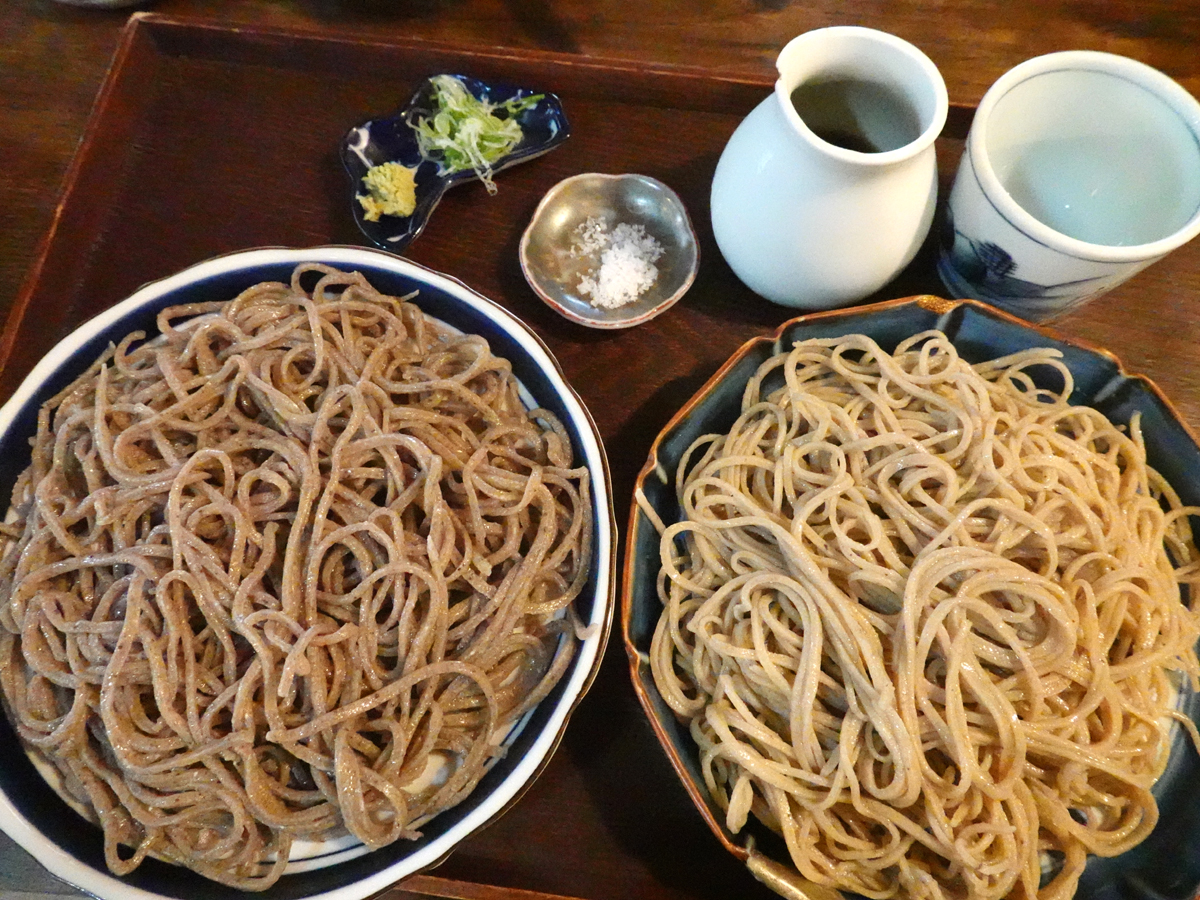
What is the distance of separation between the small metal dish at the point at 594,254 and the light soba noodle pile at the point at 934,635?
45cm

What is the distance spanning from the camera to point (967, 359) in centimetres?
152

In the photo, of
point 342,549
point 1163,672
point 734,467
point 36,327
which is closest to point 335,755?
point 342,549

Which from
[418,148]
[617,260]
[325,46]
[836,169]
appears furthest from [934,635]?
[325,46]

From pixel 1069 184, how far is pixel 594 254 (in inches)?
42.7

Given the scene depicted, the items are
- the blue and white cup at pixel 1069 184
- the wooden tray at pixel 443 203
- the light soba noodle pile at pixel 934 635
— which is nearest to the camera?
the light soba noodle pile at pixel 934 635

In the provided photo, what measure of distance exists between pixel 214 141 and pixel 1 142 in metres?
0.56

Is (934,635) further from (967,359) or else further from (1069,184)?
(1069,184)

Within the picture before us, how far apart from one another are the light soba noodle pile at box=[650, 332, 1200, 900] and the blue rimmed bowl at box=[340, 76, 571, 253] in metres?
0.94

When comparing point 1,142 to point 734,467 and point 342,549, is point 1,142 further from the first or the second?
point 734,467

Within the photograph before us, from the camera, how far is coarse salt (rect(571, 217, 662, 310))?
5.54 ft

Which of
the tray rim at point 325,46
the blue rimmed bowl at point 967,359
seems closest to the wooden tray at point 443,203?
the tray rim at point 325,46

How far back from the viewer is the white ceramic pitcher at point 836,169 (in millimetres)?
1304

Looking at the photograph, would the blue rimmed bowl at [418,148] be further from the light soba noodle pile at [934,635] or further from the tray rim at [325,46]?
the light soba noodle pile at [934,635]

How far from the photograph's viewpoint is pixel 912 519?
1273 millimetres
